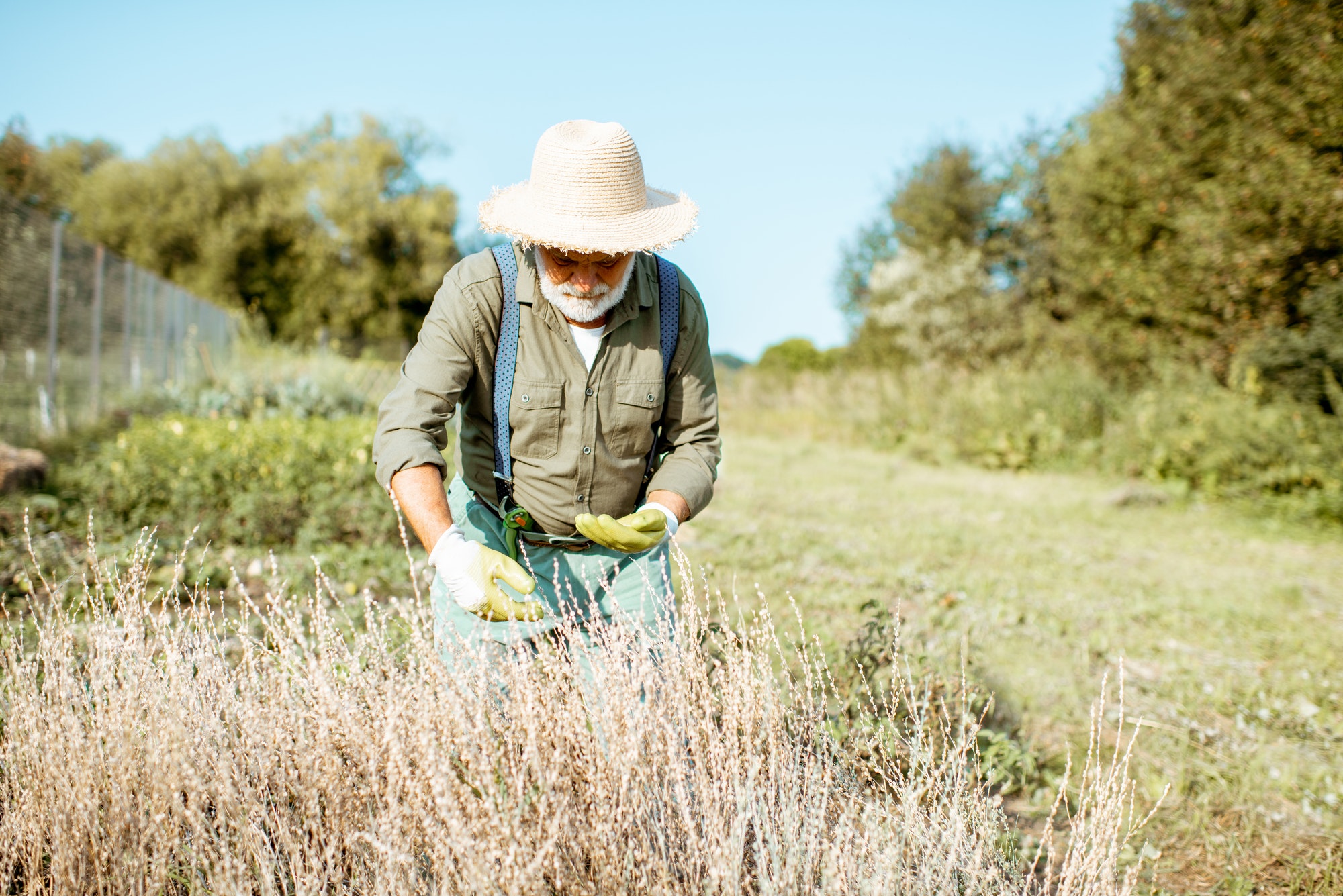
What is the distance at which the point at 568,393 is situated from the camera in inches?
99.7

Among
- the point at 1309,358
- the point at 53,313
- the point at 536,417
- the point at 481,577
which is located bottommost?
the point at 481,577

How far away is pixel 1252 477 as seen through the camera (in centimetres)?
846

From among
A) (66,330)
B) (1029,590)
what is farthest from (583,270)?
(66,330)

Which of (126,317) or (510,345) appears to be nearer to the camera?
(510,345)

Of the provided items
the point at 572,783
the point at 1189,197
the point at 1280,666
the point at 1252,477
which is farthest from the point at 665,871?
the point at 1189,197

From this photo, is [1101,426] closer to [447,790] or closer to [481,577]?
[481,577]

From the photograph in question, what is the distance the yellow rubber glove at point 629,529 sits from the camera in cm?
221

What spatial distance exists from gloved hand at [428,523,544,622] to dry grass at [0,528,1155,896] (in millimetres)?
139

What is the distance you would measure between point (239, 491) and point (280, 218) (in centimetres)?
2826

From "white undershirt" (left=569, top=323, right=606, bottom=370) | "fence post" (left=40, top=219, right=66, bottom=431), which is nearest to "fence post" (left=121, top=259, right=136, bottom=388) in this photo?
"fence post" (left=40, top=219, right=66, bottom=431)

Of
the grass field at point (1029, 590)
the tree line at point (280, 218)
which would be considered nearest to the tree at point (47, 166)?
the tree line at point (280, 218)

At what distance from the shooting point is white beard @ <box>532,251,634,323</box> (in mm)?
2453

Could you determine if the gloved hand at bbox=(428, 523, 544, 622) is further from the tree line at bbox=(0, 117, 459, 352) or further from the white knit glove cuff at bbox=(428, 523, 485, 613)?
the tree line at bbox=(0, 117, 459, 352)

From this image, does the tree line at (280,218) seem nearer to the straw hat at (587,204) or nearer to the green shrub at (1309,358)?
the green shrub at (1309,358)
